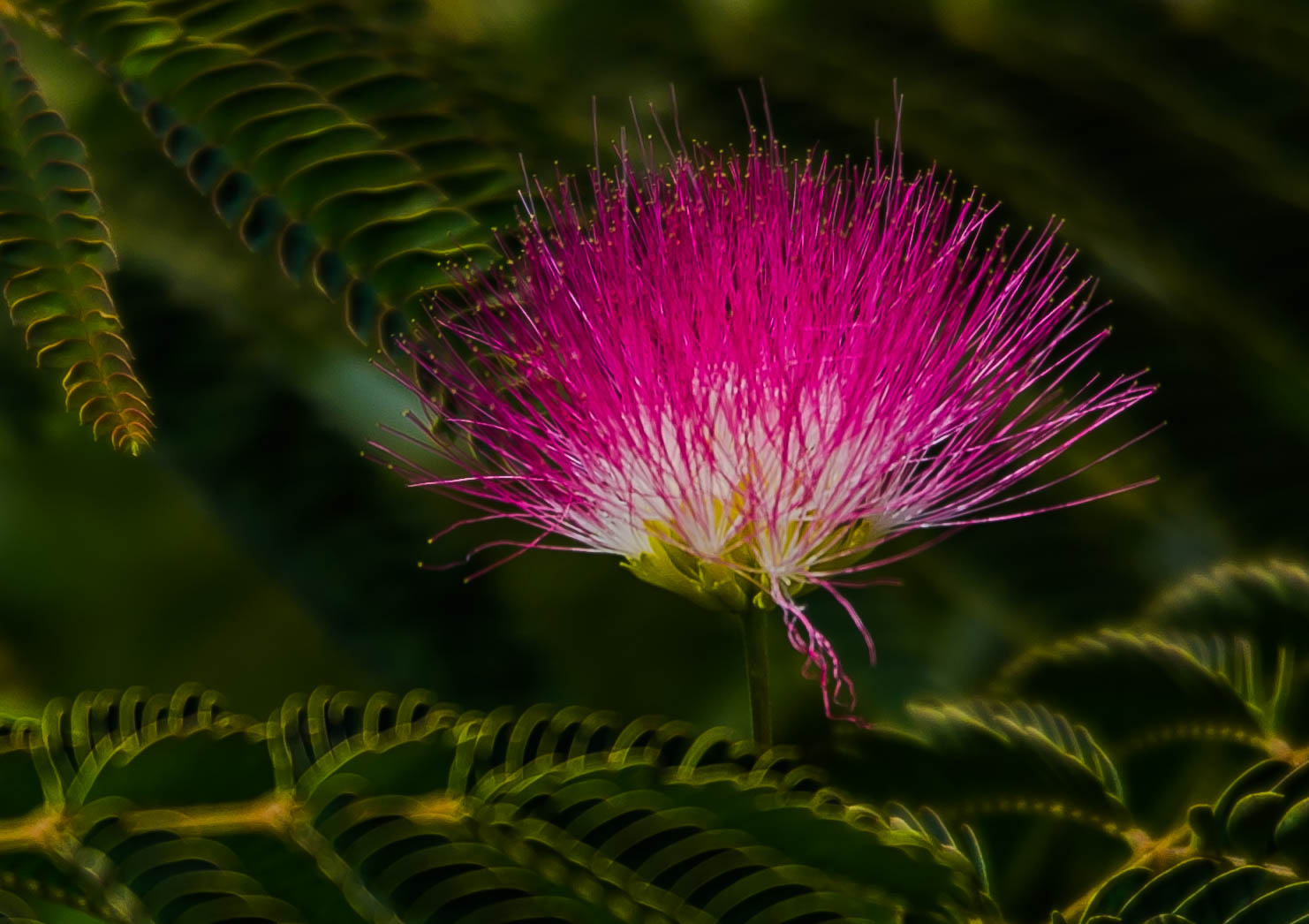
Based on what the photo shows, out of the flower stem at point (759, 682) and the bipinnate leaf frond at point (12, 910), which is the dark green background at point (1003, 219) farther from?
the bipinnate leaf frond at point (12, 910)

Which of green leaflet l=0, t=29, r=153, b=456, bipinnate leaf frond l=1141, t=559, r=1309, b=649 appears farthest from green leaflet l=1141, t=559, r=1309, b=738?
green leaflet l=0, t=29, r=153, b=456

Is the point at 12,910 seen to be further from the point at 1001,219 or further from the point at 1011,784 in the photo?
the point at 1001,219

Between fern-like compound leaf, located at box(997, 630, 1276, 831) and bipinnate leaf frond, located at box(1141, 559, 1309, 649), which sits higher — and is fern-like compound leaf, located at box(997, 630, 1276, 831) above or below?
below

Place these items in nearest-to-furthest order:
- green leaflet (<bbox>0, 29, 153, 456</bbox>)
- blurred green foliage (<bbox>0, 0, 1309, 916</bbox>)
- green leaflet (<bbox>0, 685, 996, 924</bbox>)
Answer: green leaflet (<bbox>0, 685, 996, 924</bbox>), green leaflet (<bbox>0, 29, 153, 456</bbox>), blurred green foliage (<bbox>0, 0, 1309, 916</bbox>)

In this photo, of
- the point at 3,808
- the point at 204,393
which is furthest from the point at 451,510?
the point at 3,808

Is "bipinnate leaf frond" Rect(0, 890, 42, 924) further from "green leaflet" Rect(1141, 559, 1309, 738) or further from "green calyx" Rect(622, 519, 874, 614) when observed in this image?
"green leaflet" Rect(1141, 559, 1309, 738)

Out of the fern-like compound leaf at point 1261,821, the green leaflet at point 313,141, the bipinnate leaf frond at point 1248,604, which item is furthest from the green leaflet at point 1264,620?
the green leaflet at point 313,141
